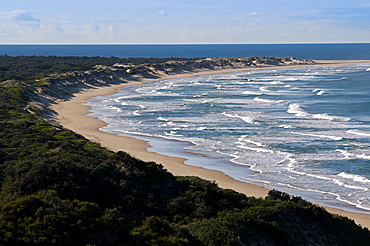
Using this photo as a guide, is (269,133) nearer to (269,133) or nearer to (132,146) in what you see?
(269,133)

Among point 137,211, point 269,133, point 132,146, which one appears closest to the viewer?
point 137,211

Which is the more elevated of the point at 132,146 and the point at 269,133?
the point at 269,133

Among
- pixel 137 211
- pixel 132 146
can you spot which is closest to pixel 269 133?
pixel 132 146

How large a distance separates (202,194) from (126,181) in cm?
272

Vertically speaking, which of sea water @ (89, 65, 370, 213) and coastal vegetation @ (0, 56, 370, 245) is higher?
coastal vegetation @ (0, 56, 370, 245)

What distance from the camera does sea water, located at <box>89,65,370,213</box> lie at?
2306cm

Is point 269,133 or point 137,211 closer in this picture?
point 137,211

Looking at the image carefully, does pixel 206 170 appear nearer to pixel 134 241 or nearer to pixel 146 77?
pixel 134 241

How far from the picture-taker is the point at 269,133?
115 ft

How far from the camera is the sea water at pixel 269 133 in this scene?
75.7 feet

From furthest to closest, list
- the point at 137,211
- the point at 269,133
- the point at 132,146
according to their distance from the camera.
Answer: the point at 269,133 < the point at 132,146 < the point at 137,211

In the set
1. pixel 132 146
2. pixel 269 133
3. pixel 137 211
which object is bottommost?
pixel 132 146

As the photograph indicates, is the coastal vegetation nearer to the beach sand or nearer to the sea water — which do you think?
the beach sand

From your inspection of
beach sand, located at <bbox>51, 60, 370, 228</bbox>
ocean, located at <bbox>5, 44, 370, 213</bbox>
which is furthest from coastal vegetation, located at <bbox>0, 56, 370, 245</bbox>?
ocean, located at <bbox>5, 44, 370, 213</bbox>
